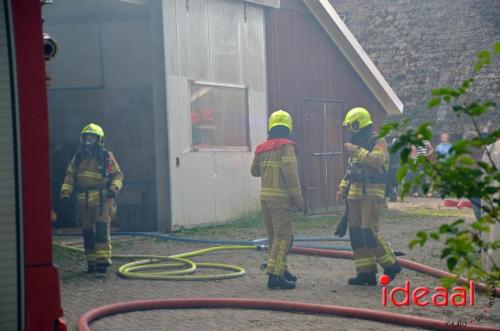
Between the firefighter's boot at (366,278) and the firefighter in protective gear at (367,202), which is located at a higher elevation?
the firefighter in protective gear at (367,202)

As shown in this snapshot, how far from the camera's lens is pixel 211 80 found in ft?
51.9

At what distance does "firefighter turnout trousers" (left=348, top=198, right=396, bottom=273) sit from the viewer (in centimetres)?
914

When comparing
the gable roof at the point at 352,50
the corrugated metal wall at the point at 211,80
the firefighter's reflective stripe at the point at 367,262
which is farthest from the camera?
the gable roof at the point at 352,50

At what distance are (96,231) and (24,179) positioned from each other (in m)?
6.60

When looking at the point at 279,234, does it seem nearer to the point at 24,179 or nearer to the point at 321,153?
the point at 24,179

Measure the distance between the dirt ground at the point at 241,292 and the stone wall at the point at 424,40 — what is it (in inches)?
730

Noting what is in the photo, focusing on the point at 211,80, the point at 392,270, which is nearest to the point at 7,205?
the point at 392,270

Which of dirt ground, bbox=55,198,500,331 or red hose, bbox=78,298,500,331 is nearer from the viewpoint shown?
red hose, bbox=78,298,500,331

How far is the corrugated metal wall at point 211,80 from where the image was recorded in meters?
14.7

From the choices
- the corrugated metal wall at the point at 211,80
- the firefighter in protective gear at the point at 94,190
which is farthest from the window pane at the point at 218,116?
the firefighter in protective gear at the point at 94,190

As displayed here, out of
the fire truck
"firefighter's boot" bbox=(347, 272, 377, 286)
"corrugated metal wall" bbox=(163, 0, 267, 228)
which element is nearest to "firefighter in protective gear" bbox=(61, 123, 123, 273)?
"firefighter's boot" bbox=(347, 272, 377, 286)

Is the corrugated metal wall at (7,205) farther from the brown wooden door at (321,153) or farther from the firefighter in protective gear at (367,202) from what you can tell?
the brown wooden door at (321,153)

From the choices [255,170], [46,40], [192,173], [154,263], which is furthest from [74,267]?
[46,40]

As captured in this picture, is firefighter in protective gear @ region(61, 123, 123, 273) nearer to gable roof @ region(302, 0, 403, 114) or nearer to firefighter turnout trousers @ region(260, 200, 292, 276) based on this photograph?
firefighter turnout trousers @ region(260, 200, 292, 276)
